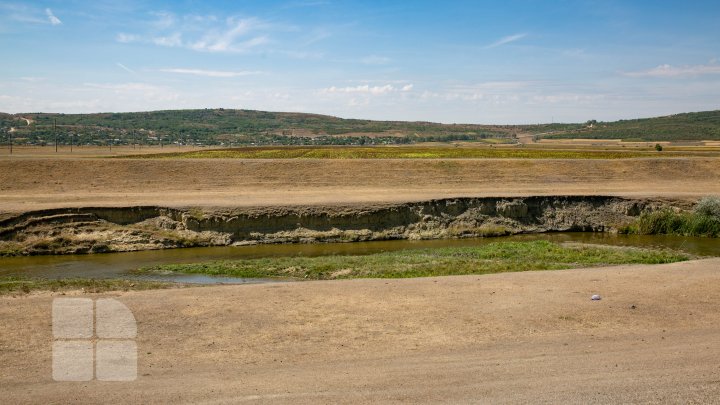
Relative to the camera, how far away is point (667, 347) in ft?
42.8

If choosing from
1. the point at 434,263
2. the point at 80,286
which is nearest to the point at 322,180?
the point at 434,263

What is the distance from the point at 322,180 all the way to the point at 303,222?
13.2 meters

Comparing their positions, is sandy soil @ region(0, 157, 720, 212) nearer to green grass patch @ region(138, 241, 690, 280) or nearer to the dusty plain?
green grass patch @ region(138, 241, 690, 280)

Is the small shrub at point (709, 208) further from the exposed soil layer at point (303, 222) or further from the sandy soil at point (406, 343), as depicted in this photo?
the sandy soil at point (406, 343)

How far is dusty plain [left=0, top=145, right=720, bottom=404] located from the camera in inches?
422

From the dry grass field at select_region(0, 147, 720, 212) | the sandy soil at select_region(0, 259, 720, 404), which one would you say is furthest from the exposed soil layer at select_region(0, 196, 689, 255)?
the sandy soil at select_region(0, 259, 720, 404)

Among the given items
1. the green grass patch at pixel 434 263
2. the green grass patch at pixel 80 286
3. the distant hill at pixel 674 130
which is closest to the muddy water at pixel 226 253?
the green grass patch at pixel 434 263

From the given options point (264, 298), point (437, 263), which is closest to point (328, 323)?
point (264, 298)

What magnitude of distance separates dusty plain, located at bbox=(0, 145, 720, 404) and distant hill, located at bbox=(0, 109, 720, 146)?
104 metres

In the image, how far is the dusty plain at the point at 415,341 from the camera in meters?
10.7

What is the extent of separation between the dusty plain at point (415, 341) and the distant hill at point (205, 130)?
10534 cm

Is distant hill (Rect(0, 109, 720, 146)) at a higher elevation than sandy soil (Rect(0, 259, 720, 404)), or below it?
Answer: higher

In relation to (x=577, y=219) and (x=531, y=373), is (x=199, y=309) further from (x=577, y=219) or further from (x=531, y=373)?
(x=577, y=219)

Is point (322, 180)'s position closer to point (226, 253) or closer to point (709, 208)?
point (226, 253)
